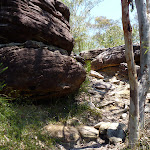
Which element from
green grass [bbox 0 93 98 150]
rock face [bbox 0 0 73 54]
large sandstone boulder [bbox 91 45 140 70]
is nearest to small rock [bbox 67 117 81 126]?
green grass [bbox 0 93 98 150]

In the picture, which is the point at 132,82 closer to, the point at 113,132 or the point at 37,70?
the point at 113,132

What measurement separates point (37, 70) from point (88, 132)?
2.01 m

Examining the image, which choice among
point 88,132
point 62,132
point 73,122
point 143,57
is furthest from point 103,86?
point 62,132

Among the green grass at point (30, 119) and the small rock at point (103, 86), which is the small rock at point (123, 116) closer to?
the green grass at point (30, 119)

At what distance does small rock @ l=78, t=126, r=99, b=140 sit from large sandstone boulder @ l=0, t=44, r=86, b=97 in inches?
48.2

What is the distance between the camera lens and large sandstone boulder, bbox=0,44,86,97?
140 inches

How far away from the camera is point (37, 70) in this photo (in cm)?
376

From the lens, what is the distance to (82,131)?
3.71m

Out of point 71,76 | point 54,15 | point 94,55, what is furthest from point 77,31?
point 71,76

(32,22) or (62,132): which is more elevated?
(32,22)

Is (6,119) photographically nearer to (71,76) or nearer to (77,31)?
(71,76)

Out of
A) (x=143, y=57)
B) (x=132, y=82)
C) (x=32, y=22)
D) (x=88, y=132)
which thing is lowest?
(x=88, y=132)

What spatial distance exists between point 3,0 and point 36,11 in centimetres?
83

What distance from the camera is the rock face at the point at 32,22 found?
3.67 m
